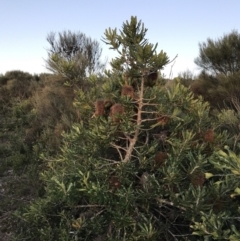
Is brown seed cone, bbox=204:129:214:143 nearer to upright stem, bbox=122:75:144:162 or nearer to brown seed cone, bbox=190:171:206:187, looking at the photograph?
brown seed cone, bbox=190:171:206:187

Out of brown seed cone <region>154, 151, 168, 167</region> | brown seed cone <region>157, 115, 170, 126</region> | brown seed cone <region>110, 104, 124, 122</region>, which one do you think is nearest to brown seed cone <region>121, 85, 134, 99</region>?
brown seed cone <region>110, 104, 124, 122</region>

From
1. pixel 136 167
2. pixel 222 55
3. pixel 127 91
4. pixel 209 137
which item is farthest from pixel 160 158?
pixel 222 55

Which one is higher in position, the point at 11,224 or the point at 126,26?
the point at 126,26

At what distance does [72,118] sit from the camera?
8.90 metres

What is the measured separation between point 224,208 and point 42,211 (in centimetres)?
156

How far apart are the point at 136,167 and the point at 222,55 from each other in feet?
33.9

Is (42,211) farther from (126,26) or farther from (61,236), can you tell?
(126,26)

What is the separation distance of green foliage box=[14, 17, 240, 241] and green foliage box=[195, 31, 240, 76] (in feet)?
31.2

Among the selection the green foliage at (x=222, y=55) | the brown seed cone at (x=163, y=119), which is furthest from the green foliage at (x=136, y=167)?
the green foliage at (x=222, y=55)

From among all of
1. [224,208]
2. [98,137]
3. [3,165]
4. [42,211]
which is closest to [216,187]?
[224,208]

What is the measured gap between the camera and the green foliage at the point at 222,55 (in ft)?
39.4

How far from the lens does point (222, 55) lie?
12219 mm

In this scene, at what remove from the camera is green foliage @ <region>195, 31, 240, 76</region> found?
1202cm

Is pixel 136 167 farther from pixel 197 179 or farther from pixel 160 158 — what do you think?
pixel 197 179
